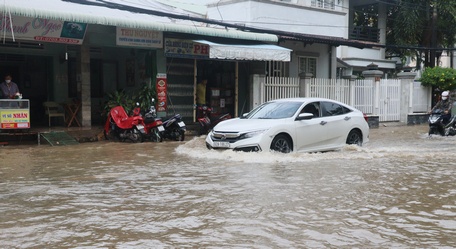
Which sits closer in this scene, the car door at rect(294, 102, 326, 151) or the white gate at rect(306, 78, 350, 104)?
the car door at rect(294, 102, 326, 151)

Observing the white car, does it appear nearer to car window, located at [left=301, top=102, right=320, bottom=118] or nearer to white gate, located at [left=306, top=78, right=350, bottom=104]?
car window, located at [left=301, top=102, right=320, bottom=118]

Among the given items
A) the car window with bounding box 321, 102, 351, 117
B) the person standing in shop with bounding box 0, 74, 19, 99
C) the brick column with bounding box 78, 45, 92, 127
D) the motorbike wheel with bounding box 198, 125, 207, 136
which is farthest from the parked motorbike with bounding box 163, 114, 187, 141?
the car window with bounding box 321, 102, 351, 117

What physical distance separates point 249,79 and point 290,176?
1084 cm

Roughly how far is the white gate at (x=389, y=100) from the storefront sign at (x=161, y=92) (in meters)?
10.5

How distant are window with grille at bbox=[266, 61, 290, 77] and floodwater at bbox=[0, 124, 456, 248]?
376 inches

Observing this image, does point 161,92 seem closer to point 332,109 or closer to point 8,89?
point 8,89

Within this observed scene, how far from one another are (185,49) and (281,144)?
24.2 ft

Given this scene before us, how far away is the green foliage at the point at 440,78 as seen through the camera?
74.6ft

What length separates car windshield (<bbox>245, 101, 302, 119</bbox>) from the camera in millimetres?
11133

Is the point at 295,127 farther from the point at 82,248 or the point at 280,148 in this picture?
the point at 82,248

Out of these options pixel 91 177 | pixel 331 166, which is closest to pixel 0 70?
pixel 91 177

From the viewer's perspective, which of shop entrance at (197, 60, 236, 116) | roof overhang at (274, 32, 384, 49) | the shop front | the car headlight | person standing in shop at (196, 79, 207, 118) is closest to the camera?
the car headlight

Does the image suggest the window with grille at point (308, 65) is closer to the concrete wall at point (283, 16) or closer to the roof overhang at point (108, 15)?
the concrete wall at point (283, 16)

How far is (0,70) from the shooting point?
55.8 ft
